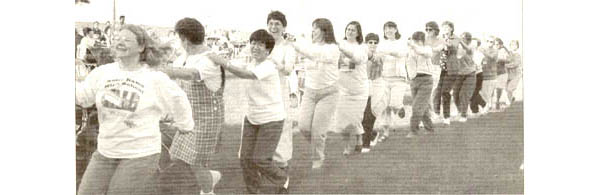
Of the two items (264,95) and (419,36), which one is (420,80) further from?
(264,95)

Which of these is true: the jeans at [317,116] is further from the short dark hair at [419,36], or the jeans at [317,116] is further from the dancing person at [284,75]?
the short dark hair at [419,36]

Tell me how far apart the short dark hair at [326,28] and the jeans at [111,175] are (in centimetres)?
90

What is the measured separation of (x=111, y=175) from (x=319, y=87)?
3.11 feet

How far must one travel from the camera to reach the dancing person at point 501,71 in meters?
3.04

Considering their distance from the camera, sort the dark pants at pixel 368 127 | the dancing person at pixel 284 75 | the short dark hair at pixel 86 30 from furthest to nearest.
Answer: the dark pants at pixel 368 127 < the dancing person at pixel 284 75 < the short dark hair at pixel 86 30

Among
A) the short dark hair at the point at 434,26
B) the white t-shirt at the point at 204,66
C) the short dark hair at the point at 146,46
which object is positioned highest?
the short dark hair at the point at 434,26

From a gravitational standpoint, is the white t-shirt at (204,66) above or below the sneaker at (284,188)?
above

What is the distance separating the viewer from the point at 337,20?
2.95 meters

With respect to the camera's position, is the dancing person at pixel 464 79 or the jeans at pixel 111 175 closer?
the jeans at pixel 111 175

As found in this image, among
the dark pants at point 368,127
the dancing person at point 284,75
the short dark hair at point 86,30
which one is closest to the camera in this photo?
the short dark hair at point 86,30

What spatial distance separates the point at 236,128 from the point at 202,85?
234 mm

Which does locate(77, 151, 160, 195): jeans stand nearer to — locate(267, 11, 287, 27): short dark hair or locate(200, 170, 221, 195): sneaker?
locate(200, 170, 221, 195): sneaker

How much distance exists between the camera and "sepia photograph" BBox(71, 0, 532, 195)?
2.87 m

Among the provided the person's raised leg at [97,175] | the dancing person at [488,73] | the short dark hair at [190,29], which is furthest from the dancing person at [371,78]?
the person's raised leg at [97,175]
